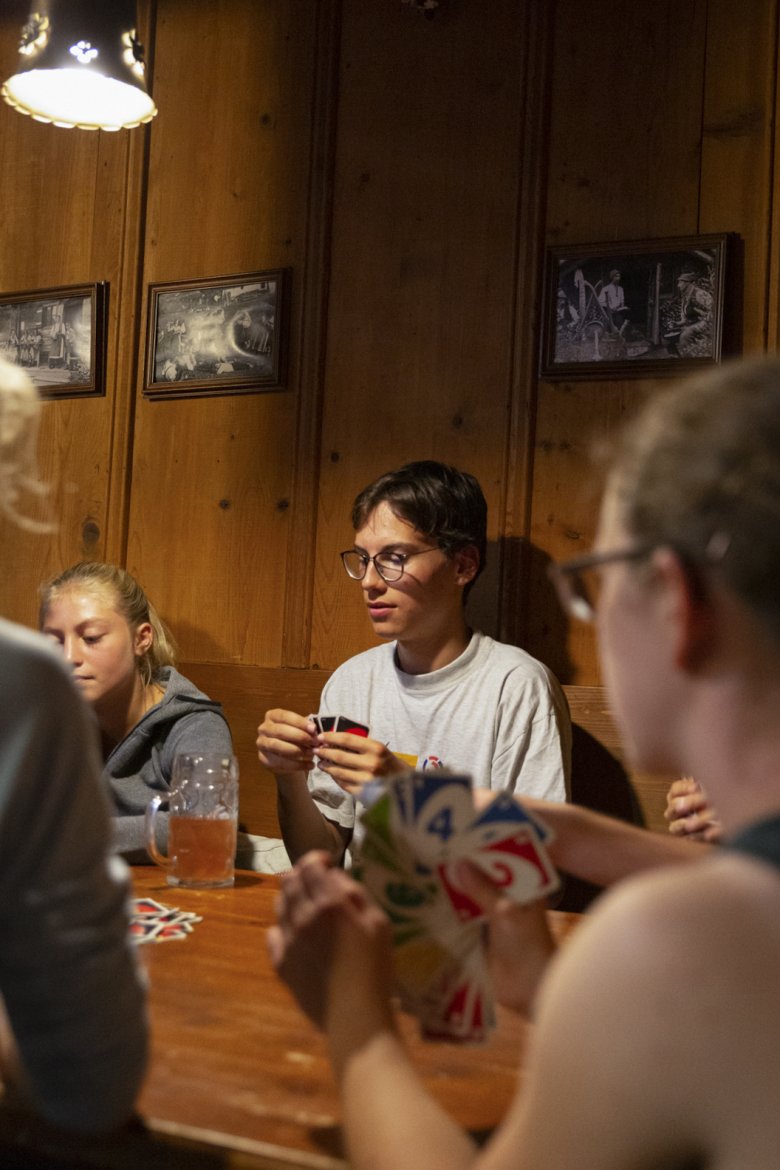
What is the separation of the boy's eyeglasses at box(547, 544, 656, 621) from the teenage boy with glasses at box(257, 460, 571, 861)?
1645 millimetres

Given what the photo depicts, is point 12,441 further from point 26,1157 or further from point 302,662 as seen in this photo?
point 302,662

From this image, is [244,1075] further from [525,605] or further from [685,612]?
[525,605]

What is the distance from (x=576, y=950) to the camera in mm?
731

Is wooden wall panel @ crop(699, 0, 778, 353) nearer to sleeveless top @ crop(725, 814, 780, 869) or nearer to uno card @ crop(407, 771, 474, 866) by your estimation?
uno card @ crop(407, 771, 474, 866)

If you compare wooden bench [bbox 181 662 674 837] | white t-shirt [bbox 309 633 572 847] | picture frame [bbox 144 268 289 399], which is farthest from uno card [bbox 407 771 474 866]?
picture frame [bbox 144 268 289 399]

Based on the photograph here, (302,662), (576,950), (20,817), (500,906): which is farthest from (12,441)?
(302,662)

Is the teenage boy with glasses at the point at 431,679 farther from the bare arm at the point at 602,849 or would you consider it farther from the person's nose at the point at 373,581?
the bare arm at the point at 602,849

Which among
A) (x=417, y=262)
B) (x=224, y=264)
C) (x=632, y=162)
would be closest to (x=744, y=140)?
(x=632, y=162)

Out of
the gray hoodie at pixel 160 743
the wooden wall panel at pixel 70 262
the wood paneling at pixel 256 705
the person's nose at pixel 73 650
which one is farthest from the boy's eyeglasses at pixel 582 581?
the wooden wall panel at pixel 70 262

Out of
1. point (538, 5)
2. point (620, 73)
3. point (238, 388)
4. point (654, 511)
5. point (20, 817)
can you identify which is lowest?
point (20, 817)

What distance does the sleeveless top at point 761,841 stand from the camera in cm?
73

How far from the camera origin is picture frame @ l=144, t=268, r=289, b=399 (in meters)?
3.58

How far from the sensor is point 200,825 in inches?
80.4

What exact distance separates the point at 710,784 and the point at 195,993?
810 mm
